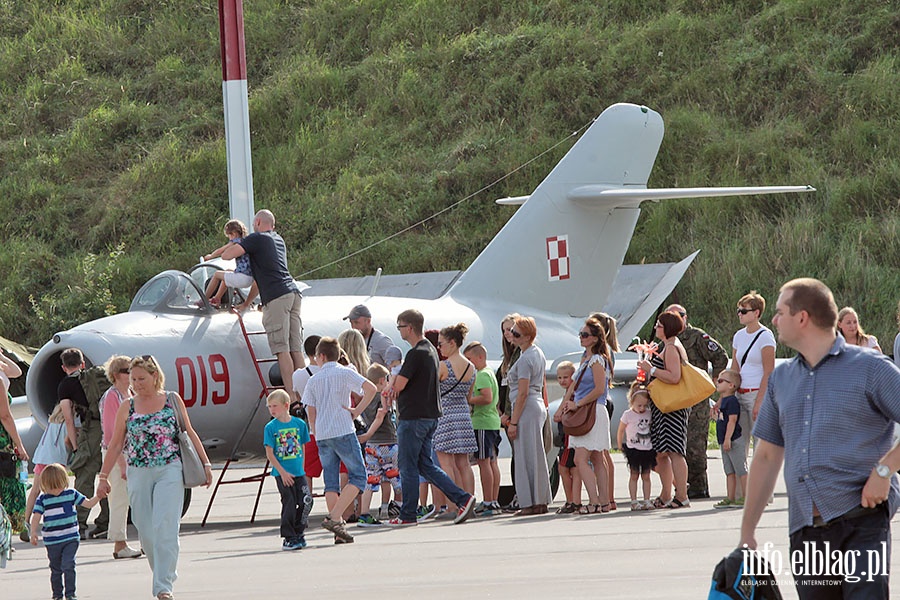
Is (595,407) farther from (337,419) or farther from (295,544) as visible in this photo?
(295,544)

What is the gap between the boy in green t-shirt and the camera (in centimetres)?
1162

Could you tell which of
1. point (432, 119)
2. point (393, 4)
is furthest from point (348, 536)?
point (393, 4)

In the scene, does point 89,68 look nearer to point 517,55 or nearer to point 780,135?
point 517,55

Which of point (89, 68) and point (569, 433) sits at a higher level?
point (89, 68)

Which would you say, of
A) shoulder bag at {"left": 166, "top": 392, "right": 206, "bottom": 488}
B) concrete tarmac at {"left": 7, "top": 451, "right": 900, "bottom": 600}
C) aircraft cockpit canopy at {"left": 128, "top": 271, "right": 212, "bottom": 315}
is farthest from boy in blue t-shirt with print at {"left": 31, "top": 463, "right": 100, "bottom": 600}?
aircraft cockpit canopy at {"left": 128, "top": 271, "right": 212, "bottom": 315}

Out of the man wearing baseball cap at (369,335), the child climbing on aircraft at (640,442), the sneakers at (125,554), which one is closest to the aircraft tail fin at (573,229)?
the man wearing baseball cap at (369,335)

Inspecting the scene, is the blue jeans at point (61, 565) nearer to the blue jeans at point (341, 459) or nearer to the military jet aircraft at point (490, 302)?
the blue jeans at point (341, 459)

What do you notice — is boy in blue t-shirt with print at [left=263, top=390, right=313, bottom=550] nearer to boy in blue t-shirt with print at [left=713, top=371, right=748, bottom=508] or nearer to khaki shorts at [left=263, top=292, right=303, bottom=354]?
khaki shorts at [left=263, top=292, right=303, bottom=354]

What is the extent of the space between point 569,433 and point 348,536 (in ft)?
7.73

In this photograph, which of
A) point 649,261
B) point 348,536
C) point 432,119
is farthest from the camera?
point 432,119

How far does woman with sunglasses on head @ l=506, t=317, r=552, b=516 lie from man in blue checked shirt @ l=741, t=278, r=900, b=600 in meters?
6.49

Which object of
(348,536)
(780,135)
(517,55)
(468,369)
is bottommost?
(348,536)

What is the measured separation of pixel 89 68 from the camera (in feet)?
141

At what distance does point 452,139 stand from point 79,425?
2549 cm
